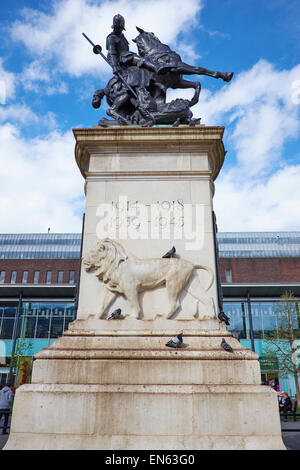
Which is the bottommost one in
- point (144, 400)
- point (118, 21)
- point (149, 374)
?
point (144, 400)

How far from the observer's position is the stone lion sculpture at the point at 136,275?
237 inches

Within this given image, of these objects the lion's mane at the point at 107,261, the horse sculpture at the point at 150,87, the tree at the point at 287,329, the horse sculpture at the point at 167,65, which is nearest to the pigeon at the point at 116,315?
the lion's mane at the point at 107,261

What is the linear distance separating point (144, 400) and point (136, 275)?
1.87 metres

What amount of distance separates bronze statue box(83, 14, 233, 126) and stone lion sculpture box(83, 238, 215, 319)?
308 centimetres

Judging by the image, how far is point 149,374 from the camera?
533cm

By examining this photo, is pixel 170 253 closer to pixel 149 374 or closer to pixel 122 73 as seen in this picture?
pixel 149 374

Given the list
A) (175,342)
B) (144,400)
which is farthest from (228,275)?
(144,400)

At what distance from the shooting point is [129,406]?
198 inches

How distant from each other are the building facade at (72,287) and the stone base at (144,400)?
27.7m

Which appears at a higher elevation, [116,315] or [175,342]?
[116,315]

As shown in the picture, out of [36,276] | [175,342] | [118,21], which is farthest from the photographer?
[36,276]

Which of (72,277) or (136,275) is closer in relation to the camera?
(136,275)

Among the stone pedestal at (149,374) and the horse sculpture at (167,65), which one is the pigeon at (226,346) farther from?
the horse sculpture at (167,65)
